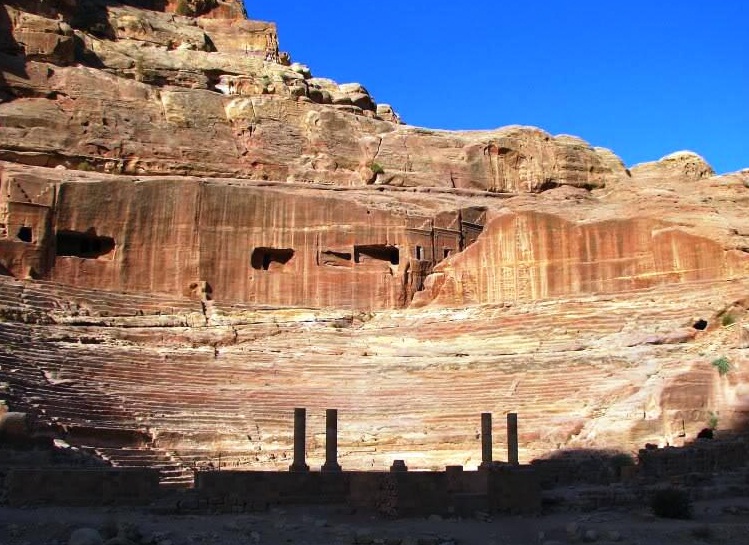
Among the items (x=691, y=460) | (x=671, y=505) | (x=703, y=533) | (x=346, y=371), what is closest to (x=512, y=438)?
(x=691, y=460)

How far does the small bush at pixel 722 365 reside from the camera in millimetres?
23766

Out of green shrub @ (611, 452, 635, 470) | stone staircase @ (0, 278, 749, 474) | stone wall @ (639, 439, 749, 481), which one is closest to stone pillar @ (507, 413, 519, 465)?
stone staircase @ (0, 278, 749, 474)

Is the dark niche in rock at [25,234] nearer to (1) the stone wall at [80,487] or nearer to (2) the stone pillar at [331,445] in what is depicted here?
(2) the stone pillar at [331,445]

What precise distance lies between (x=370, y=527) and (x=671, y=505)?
16.3 ft

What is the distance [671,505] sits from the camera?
16250 millimetres

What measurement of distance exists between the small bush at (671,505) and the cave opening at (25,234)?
2067cm

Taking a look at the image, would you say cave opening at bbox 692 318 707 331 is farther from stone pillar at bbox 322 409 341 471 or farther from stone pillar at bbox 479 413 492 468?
stone pillar at bbox 322 409 341 471

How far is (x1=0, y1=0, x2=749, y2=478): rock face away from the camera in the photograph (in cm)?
2361

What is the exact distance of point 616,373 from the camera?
83.0ft

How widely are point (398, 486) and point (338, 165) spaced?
22.7 m

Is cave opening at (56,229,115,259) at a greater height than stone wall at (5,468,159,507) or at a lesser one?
greater

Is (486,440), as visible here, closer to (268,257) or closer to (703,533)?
(703,533)

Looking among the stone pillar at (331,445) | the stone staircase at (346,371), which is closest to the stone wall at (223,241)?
the stone staircase at (346,371)

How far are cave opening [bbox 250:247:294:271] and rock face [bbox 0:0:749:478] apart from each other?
0.32 ft
